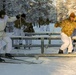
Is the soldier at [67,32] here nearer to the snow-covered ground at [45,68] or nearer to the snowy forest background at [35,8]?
the snow-covered ground at [45,68]

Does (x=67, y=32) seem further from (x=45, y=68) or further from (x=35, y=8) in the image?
(x=35, y=8)

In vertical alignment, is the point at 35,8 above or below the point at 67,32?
above

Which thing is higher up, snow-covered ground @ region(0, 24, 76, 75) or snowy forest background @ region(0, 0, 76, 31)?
snowy forest background @ region(0, 0, 76, 31)

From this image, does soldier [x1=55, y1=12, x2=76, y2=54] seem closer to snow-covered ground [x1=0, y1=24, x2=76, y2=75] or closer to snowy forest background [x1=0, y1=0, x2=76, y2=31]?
snow-covered ground [x1=0, y1=24, x2=76, y2=75]

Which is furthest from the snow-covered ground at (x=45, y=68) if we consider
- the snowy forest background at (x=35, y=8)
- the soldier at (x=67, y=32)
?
the snowy forest background at (x=35, y=8)

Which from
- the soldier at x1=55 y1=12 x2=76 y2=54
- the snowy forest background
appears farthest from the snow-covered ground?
the snowy forest background

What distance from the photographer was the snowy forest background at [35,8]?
31.3 m

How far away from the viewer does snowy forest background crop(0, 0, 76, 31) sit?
3134 cm

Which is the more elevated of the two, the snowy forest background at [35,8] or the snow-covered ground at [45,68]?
the snowy forest background at [35,8]

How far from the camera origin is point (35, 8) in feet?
140

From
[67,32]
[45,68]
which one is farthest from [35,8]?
[45,68]

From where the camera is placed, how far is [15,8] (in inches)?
1254

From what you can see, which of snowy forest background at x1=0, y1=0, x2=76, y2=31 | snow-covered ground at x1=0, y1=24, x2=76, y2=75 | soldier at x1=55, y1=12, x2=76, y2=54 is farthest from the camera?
snowy forest background at x1=0, y1=0, x2=76, y2=31

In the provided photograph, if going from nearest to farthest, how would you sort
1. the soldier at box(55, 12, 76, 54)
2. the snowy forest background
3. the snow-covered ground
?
the snow-covered ground → the soldier at box(55, 12, 76, 54) → the snowy forest background
